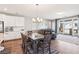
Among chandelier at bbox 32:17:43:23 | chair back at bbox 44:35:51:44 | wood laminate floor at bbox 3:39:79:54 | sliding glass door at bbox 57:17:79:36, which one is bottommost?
wood laminate floor at bbox 3:39:79:54

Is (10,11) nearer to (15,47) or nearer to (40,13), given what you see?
(40,13)

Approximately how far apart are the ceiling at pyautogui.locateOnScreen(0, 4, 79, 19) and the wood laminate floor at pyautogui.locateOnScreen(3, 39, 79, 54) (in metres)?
0.60

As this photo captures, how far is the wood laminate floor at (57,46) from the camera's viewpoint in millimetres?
1691

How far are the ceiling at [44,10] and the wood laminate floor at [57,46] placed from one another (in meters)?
0.60

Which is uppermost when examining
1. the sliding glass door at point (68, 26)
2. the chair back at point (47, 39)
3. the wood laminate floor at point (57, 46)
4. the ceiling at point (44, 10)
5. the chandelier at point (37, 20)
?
the ceiling at point (44, 10)

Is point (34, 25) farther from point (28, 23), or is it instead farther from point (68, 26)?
point (68, 26)

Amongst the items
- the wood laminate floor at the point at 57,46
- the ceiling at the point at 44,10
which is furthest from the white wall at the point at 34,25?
the wood laminate floor at the point at 57,46

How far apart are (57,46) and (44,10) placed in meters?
0.84

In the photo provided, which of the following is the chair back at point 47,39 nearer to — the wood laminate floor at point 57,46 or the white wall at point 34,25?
the wood laminate floor at point 57,46

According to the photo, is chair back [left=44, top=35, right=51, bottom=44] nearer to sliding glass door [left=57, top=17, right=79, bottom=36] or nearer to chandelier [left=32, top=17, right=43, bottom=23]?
sliding glass door [left=57, top=17, right=79, bottom=36]

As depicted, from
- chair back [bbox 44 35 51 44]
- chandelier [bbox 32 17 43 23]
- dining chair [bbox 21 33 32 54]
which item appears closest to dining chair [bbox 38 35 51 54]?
chair back [bbox 44 35 51 44]

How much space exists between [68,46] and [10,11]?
4.63 feet

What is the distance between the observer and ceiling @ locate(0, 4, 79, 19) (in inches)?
63.0
